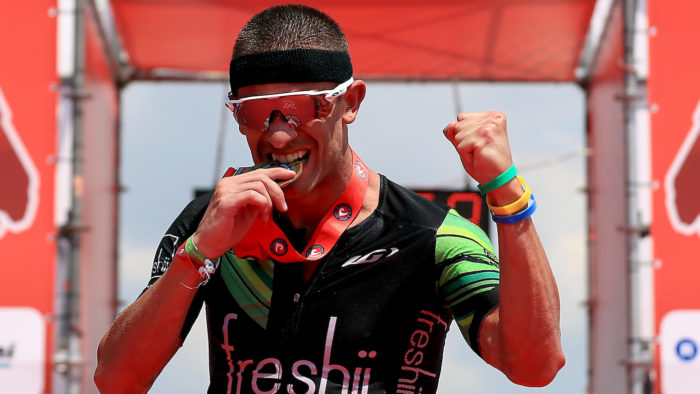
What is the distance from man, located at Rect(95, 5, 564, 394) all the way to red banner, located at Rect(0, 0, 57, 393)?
14.9 ft

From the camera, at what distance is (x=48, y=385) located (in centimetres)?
705

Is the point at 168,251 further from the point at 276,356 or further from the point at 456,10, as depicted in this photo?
the point at 456,10

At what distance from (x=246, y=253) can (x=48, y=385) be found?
4.82 meters

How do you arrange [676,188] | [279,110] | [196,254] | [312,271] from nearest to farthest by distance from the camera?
[196,254] < [279,110] < [312,271] < [676,188]

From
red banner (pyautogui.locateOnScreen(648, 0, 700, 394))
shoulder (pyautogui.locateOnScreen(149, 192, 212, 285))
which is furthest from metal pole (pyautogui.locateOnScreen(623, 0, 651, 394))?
shoulder (pyautogui.locateOnScreen(149, 192, 212, 285))

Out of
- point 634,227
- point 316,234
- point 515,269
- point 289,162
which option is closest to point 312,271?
point 316,234

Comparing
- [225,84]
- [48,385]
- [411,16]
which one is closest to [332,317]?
[48,385]

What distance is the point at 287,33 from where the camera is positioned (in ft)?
8.98

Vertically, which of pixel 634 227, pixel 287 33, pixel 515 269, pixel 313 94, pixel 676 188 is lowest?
pixel 515 269

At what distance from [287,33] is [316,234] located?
0.52m

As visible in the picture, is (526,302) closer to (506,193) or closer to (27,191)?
(506,193)

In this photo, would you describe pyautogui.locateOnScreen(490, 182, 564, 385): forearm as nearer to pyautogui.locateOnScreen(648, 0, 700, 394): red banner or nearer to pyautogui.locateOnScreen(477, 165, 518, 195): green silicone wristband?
pyautogui.locateOnScreen(477, 165, 518, 195): green silicone wristband

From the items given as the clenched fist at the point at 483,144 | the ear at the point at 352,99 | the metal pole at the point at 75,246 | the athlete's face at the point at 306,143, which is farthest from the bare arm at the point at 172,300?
the metal pole at the point at 75,246

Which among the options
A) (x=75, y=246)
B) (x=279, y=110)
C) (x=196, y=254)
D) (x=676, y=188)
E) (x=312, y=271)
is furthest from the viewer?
(x=75, y=246)
